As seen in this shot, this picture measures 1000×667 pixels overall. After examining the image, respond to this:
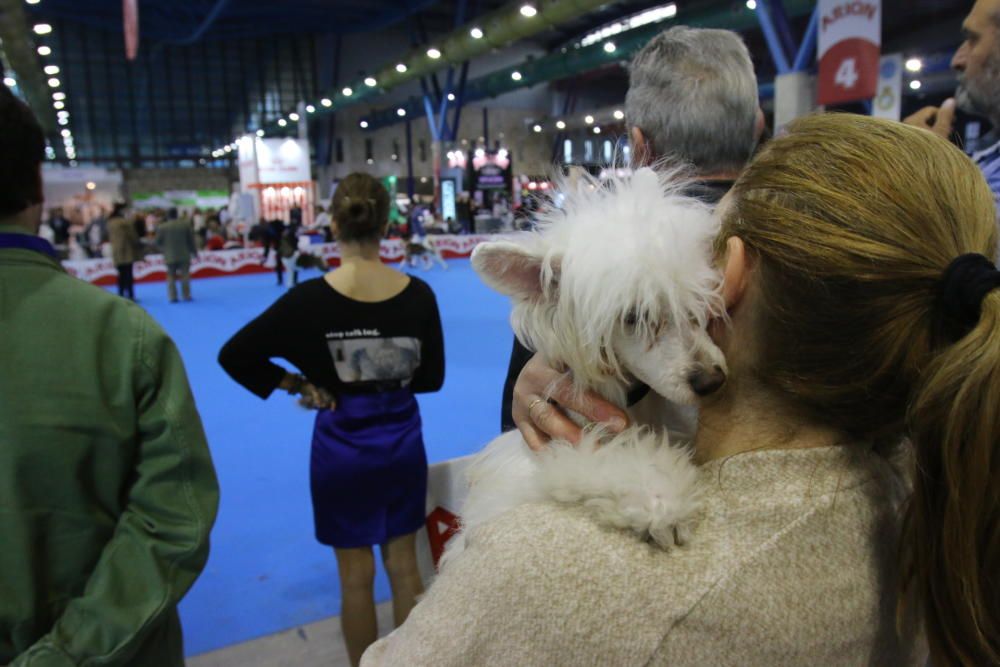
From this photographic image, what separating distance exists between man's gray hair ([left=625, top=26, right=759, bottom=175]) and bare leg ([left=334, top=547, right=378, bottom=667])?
185 centimetres

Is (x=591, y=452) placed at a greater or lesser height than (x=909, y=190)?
lesser

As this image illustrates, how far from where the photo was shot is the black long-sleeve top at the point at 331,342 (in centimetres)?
246

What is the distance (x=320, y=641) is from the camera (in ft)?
9.31

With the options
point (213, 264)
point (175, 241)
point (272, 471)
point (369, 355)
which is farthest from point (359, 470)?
point (213, 264)

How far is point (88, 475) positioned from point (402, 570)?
1.61 metres

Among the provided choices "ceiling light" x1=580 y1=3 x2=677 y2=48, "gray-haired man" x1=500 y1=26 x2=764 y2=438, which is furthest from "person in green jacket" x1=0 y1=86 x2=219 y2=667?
"ceiling light" x1=580 y1=3 x2=677 y2=48

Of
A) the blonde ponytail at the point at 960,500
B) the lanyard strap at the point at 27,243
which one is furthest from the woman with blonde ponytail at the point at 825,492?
the lanyard strap at the point at 27,243

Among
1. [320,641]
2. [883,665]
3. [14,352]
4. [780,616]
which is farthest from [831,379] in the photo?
[320,641]

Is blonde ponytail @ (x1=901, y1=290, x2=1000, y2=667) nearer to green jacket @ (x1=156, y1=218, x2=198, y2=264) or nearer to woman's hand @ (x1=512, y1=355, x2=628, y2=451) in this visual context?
woman's hand @ (x1=512, y1=355, x2=628, y2=451)

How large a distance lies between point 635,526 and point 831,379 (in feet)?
0.84

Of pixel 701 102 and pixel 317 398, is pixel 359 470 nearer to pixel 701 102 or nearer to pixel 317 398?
pixel 317 398

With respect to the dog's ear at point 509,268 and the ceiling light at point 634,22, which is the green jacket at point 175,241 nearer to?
the dog's ear at point 509,268

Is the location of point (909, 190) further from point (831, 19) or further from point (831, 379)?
point (831, 19)

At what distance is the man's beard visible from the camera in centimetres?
171
